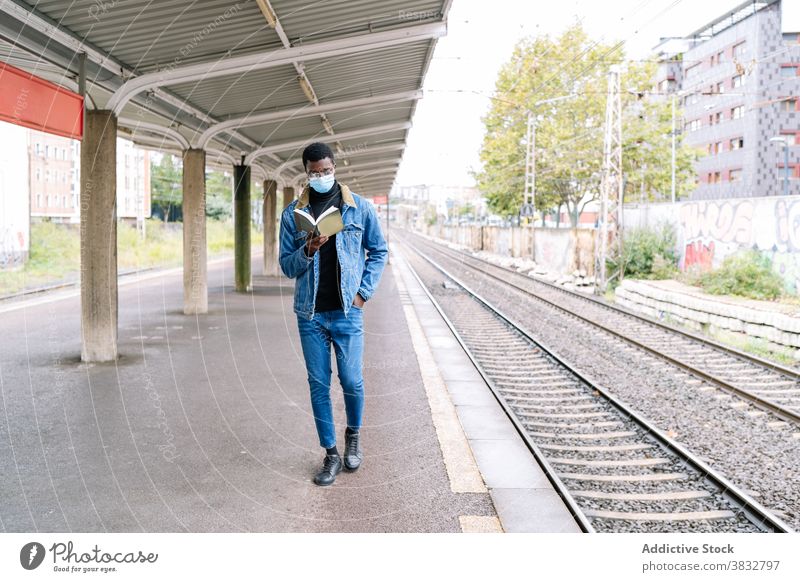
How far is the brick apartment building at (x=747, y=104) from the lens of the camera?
43.9 meters

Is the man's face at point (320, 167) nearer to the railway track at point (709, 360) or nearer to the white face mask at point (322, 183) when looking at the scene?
the white face mask at point (322, 183)

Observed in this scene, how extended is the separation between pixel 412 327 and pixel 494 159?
105 feet

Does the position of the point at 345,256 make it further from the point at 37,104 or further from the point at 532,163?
the point at 532,163

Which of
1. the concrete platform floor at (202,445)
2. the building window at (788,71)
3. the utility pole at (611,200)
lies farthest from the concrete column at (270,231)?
the building window at (788,71)

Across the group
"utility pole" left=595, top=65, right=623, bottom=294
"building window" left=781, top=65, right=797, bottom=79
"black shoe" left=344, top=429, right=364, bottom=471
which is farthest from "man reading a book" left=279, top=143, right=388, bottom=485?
"building window" left=781, top=65, right=797, bottom=79

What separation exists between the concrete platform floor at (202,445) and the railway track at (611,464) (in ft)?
3.02

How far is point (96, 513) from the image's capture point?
14.2 feet

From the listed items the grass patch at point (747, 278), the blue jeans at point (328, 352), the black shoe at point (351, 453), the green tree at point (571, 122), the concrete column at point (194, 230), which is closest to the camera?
the blue jeans at point (328, 352)

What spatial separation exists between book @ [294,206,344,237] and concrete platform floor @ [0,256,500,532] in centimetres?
152

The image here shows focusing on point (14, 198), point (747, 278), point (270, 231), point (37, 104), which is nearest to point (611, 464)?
point (37, 104)

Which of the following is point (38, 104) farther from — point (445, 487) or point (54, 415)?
point (445, 487)

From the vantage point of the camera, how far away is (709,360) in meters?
11.3

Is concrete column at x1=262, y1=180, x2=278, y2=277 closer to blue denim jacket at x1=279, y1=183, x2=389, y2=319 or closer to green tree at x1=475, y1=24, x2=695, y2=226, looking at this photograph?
green tree at x1=475, y1=24, x2=695, y2=226
